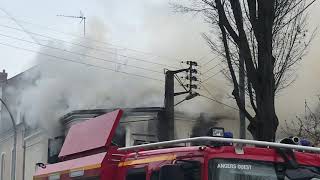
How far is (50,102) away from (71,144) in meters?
20.6

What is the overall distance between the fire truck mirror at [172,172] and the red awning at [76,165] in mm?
1418

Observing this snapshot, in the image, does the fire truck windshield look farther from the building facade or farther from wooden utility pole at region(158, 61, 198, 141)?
wooden utility pole at region(158, 61, 198, 141)

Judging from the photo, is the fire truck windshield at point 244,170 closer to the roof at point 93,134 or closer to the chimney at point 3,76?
the roof at point 93,134

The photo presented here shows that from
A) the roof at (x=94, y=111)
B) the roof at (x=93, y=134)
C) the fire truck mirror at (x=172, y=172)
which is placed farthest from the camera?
the roof at (x=94, y=111)

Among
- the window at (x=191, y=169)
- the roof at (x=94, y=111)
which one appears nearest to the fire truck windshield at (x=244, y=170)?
the window at (x=191, y=169)

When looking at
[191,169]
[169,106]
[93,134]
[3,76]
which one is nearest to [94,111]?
[169,106]

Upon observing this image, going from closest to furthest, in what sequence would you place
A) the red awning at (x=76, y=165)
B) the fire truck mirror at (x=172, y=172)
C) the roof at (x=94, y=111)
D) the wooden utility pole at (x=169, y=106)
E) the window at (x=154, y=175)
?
the fire truck mirror at (x=172, y=172)
the window at (x=154, y=175)
the red awning at (x=76, y=165)
the wooden utility pole at (x=169, y=106)
the roof at (x=94, y=111)

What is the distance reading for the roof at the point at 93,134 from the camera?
22.4 feet

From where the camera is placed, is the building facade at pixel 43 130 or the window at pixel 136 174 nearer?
the window at pixel 136 174

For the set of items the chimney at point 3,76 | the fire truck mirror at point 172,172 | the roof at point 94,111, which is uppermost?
the chimney at point 3,76

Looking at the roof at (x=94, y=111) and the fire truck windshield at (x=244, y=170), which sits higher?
the roof at (x=94, y=111)

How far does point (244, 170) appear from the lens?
200 inches

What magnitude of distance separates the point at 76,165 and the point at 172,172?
7.81 ft

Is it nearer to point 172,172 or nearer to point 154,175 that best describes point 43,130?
point 154,175
